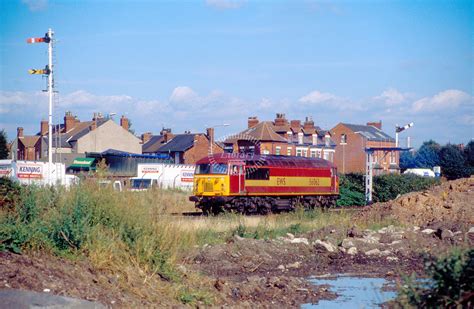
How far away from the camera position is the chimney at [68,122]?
89500mm

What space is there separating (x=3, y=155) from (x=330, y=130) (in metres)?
43.2

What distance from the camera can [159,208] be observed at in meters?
15.1

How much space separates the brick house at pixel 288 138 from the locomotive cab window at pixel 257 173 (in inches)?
782

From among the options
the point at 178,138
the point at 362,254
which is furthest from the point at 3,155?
the point at 362,254

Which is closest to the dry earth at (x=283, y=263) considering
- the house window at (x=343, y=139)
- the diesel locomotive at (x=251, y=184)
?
the diesel locomotive at (x=251, y=184)

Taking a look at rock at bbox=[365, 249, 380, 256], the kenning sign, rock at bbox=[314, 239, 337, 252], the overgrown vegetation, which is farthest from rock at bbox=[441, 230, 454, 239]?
the kenning sign

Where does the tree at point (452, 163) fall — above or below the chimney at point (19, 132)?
below

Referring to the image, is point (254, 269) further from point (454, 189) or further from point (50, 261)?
point (454, 189)

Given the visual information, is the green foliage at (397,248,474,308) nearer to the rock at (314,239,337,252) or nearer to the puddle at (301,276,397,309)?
the puddle at (301,276,397,309)

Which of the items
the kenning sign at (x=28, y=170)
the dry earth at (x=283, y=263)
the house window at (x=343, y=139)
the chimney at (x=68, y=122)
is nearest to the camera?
the dry earth at (x=283, y=263)

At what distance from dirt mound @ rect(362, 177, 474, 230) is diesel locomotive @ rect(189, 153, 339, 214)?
6.79 m

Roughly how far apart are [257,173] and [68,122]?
55.7 m

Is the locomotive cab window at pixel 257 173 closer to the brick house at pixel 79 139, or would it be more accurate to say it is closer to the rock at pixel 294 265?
the rock at pixel 294 265

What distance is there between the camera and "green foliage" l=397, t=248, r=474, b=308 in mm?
6727
